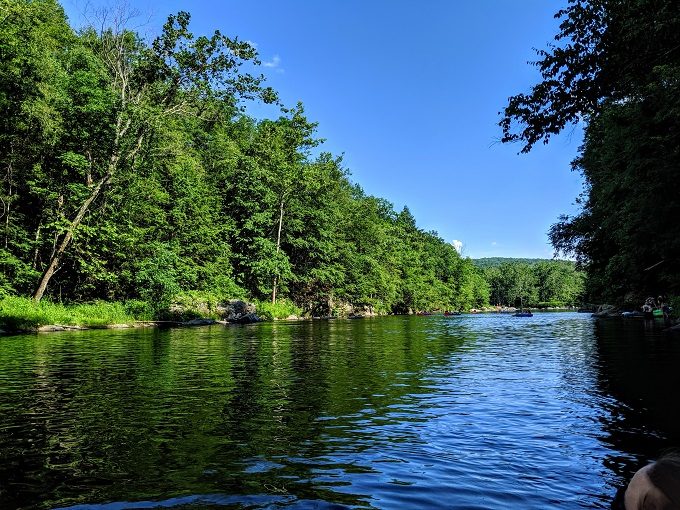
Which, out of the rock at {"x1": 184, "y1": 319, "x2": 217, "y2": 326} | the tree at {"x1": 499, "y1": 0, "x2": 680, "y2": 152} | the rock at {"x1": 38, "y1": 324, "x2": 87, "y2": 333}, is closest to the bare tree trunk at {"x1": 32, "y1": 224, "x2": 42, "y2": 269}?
the rock at {"x1": 38, "y1": 324, "x2": 87, "y2": 333}

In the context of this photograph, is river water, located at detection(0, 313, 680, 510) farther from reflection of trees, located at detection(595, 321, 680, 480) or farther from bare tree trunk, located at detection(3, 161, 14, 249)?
bare tree trunk, located at detection(3, 161, 14, 249)

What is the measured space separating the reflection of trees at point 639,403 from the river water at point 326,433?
0.15 feet

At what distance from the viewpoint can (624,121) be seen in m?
26.3

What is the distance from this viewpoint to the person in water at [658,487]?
12.4 ft

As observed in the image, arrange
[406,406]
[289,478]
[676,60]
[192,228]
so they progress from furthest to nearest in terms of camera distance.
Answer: [192,228], [676,60], [406,406], [289,478]

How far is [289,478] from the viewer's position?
5738 millimetres

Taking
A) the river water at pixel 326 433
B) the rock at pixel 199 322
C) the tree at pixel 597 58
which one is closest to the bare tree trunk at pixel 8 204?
the rock at pixel 199 322

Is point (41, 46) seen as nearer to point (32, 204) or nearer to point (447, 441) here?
point (32, 204)

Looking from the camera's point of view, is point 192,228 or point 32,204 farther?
point 192,228

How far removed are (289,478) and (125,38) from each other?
4114 cm

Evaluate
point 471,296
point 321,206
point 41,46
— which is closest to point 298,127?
point 321,206

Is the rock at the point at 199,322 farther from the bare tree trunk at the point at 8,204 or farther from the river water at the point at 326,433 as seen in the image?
the river water at the point at 326,433

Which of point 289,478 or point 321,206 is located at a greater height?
point 321,206

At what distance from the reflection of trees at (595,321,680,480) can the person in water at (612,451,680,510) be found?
2.10 meters
